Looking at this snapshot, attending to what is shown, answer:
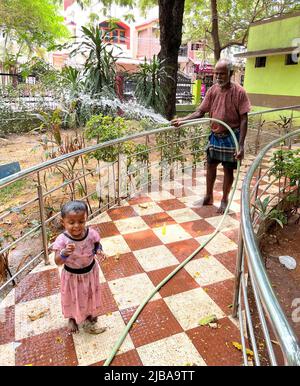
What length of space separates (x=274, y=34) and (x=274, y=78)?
151 centimetres

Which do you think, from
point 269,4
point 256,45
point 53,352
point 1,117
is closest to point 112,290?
point 53,352

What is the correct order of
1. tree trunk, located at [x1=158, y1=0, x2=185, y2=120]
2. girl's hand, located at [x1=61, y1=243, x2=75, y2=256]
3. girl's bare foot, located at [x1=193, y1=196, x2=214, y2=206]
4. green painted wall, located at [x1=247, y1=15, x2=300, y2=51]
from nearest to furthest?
girl's hand, located at [x1=61, y1=243, x2=75, y2=256] → girl's bare foot, located at [x1=193, y1=196, x2=214, y2=206] → tree trunk, located at [x1=158, y1=0, x2=185, y2=120] → green painted wall, located at [x1=247, y1=15, x2=300, y2=51]

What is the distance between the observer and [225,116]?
3.36 m

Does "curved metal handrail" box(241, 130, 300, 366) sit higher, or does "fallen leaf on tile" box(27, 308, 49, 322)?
"curved metal handrail" box(241, 130, 300, 366)

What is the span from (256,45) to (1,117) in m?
9.68

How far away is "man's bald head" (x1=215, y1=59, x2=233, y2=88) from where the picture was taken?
3.11 metres

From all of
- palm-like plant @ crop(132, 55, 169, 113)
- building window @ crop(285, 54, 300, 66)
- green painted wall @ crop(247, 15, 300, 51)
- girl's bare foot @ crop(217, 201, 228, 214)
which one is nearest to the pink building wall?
green painted wall @ crop(247, 15, 300, 51)

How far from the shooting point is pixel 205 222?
11.5 feet

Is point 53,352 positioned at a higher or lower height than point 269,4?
lower

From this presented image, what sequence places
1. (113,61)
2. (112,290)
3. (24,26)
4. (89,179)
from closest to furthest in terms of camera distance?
(112,290), (89,179), (113,61), (24,26)

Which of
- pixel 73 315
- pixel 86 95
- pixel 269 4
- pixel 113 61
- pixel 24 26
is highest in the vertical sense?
pixel 269 4

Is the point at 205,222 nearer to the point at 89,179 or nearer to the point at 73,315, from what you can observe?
the point at 73,315

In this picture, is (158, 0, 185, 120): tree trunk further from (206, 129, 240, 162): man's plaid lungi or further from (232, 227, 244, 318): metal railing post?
(232, 227, 244, 318): metal railing post

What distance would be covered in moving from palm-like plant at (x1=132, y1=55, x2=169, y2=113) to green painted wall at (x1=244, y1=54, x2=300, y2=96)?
5988 millimetres
